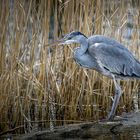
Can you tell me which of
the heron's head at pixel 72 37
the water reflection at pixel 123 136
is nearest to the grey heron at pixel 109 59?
the heron's head at pixel 72 37

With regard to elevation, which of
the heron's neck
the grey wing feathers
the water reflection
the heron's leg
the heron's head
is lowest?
the water reflection

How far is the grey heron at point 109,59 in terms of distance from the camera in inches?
210

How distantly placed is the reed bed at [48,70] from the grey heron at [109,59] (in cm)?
20

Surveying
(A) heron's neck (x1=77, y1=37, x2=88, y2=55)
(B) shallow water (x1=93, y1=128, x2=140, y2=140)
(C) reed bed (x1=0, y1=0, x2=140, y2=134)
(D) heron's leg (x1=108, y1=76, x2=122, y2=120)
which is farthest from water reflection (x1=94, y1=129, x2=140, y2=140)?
(A) heron's neck (x1=77, y1=37, x2=88, y2=55)

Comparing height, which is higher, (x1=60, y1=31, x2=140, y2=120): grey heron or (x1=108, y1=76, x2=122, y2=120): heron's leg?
(x1=60, y1=31, x2=140, y2=120): grey heron

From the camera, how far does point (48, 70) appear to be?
18.0 ft

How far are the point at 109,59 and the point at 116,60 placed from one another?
81mm

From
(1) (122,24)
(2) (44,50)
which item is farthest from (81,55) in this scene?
(1) (122,24)

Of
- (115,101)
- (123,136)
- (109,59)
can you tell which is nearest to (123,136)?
(123,136)

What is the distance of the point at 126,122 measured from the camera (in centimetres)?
508

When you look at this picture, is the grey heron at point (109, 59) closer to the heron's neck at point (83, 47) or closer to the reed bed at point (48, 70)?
the heron's neck at point (83, 47)

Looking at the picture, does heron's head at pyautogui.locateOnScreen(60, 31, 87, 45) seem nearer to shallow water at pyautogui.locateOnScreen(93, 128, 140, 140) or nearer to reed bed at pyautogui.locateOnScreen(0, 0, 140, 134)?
reed bed at pyautogui.locateOnScreen(0, 0, 140, 134)

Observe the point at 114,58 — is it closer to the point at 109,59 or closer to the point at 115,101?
the point at 109,59

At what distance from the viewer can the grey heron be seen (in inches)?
210
